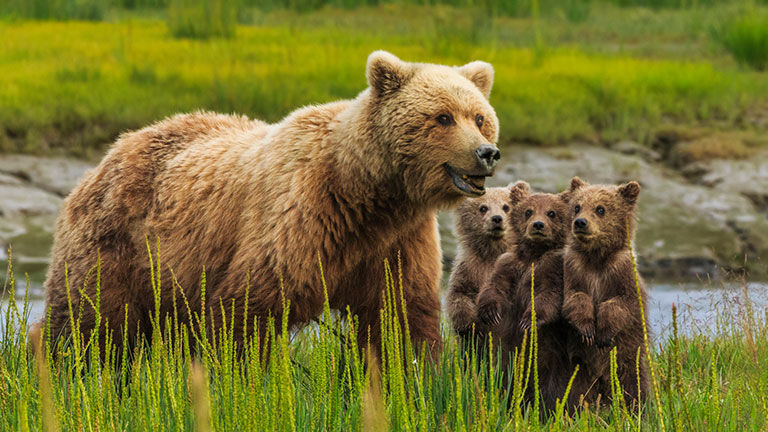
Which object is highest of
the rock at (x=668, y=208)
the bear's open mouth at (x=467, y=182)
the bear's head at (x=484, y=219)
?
the bear's open mouth at (x=467, y=182)

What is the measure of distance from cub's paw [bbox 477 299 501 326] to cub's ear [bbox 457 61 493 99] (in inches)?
41.5

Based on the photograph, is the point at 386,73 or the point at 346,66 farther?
the point at 346,66

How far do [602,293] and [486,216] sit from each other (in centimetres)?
95

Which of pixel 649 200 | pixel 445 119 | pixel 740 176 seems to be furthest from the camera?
pixel 740 176

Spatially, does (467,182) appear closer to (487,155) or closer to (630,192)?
(487,155)

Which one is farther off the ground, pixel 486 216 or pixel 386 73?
pixel 386 73

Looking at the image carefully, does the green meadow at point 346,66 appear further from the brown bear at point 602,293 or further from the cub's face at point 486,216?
the brown bear at point 602,293

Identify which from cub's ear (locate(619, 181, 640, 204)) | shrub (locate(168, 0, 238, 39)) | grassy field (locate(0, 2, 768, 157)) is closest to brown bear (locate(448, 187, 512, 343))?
cub's ear (locate(619, 181, 640, 204))

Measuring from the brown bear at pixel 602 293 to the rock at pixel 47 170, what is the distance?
291 inches

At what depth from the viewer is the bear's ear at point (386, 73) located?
4.59 metres

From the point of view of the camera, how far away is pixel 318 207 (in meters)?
4.55

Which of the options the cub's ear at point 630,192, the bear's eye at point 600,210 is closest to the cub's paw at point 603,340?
the bear's eye at point 600,210

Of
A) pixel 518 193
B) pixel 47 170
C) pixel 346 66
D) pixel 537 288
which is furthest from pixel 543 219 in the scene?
pixel 346 66

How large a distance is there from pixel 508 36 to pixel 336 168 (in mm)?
12571
